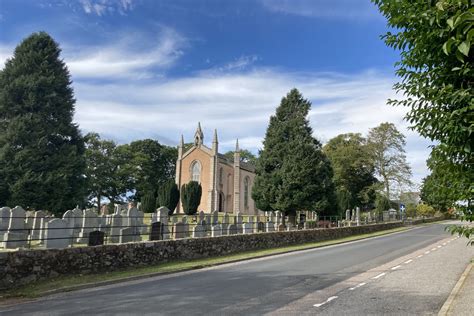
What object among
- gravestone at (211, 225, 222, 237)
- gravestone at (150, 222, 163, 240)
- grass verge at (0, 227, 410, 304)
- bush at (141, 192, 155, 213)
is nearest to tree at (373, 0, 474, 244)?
grass verge at (0, 227, 410, 304)

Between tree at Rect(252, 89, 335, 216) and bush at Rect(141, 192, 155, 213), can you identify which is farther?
bush at Rect(141, 192, 155, 213)

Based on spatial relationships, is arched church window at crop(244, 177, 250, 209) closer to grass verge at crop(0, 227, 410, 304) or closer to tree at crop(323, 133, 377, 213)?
tree at crop(323, 133, 377, 213)

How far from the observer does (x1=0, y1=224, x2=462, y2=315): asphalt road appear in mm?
8141

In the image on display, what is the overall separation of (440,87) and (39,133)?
1405 inches

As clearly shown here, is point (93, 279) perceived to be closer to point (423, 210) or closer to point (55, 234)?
point (55, 234)

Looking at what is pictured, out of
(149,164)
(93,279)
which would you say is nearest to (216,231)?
(93,279)

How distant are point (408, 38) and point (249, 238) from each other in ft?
58.4

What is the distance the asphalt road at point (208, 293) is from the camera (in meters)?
8.14

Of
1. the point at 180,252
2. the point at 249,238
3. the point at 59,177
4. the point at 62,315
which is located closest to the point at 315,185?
A: the point at 249,238

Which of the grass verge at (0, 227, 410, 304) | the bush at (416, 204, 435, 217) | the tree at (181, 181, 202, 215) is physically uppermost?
the tree at (181, 181, 202, 215)

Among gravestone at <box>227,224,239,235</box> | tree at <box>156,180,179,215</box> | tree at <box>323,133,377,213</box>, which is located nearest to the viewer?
gravestone at <box>227,224,239,235</box>

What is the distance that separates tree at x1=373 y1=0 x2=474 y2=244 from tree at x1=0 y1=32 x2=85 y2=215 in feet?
110

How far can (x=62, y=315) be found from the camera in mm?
7648

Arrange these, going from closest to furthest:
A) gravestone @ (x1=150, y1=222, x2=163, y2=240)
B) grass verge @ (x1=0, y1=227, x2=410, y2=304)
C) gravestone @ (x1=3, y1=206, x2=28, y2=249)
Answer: grass verge @ (x1=0, y1=227, x2=410, y2=304)
gravestone @ (x1=3, y1=206, x2=28, y2=249)
gravestone @ (x1=150, y1=222, x2=163, y2=240)
